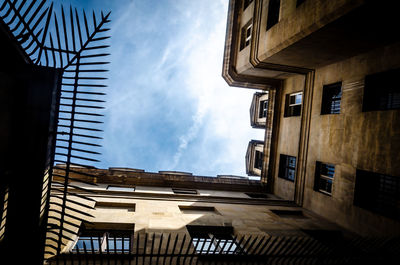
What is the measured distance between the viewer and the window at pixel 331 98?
13164 mm

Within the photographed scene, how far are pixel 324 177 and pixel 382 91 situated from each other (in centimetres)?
534

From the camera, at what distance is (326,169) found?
1330cm

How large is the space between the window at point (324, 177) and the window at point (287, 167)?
2.25 meters

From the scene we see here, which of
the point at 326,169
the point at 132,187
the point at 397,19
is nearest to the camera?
the point at 397,19

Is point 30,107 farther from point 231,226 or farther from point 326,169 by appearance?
point 326,169

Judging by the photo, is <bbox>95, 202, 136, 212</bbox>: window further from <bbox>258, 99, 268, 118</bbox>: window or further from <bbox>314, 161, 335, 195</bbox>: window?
<bbox>258, 99, 268, 118</bbox>: window

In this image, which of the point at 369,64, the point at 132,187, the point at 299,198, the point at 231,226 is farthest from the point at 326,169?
the point at 132,187

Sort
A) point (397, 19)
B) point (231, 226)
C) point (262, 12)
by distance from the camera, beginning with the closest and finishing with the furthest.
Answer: point (397, 19), point (231, 226), point (262, 12)

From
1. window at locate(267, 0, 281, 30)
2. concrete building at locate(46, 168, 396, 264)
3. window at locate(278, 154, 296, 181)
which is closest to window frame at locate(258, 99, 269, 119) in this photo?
window at locate(278, 154, 296, 181)

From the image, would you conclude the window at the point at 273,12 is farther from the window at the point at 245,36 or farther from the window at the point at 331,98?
the window at the point at 331,98

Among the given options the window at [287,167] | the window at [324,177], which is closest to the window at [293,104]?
the window at [287,167]

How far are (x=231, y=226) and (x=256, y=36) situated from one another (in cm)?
1108

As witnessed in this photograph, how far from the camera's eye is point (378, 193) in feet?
34.0

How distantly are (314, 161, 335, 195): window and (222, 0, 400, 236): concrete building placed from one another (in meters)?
0.06
